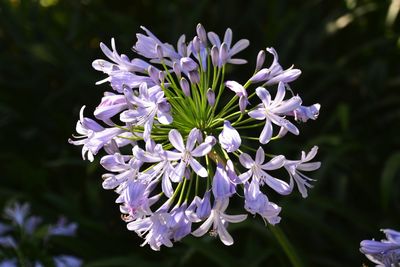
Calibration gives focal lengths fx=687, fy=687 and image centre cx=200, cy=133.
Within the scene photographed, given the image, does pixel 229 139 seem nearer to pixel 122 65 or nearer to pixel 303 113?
pixel 303 113

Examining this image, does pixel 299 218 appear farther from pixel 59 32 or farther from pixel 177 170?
pixel 59 32

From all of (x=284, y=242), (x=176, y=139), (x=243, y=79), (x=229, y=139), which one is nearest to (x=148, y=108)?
(x=176, y=139)

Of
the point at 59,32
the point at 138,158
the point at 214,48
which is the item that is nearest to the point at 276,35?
the point at 59,32

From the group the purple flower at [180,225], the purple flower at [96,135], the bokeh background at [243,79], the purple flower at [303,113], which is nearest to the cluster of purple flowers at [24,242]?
the bokeh background at [243,79]

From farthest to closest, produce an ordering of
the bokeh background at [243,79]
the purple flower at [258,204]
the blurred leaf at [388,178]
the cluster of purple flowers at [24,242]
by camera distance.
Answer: the bokeh background at [243,79] → the blurred leaf at [388,178] → the cluster of purple flowers at [24,242] → the purple flower at [258,204]

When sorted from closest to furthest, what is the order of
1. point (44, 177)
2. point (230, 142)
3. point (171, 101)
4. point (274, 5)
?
point (230, 142) → point (171, 101) → point (44, 177) → point (274, 5)

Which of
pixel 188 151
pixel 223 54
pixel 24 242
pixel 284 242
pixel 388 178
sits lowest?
pixel 24 242

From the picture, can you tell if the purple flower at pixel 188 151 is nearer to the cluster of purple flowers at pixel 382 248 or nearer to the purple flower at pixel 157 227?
the purple flower at pixel 157 227
